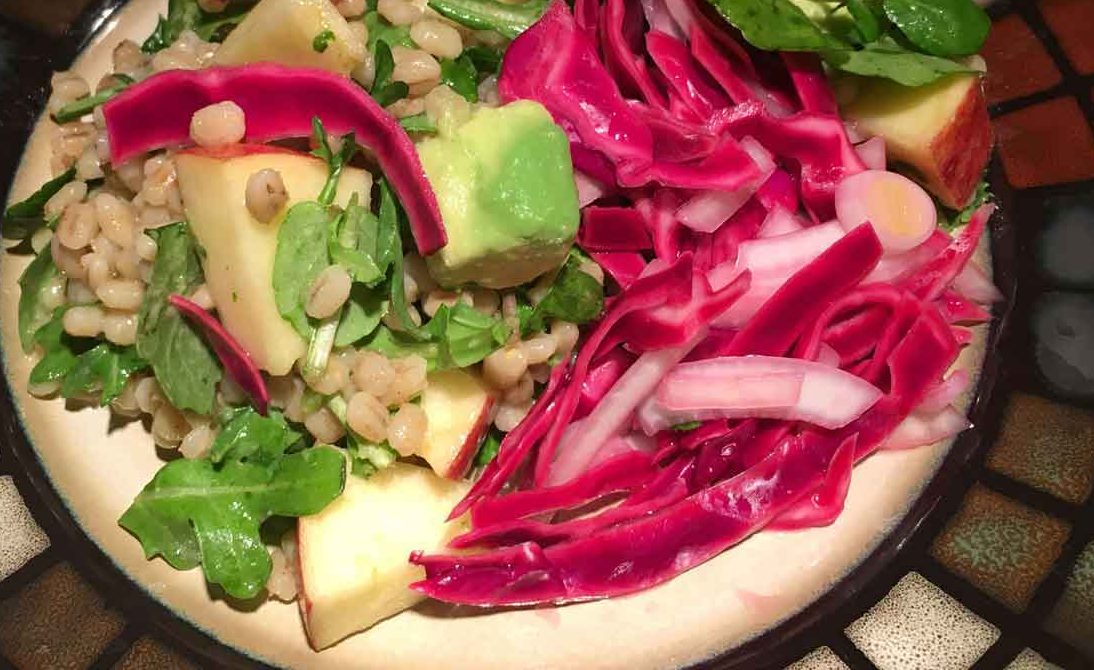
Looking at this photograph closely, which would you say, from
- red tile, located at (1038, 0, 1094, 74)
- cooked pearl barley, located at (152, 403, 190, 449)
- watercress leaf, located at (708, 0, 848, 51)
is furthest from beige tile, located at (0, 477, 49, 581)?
red tile, located at (1038, 0, 1094, 74)

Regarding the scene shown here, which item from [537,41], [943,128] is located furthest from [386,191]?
[943,128]

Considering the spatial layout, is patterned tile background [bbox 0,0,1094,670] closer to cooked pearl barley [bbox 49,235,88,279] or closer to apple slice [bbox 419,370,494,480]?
cooked pearl barley [bbox 49,235,88,279]

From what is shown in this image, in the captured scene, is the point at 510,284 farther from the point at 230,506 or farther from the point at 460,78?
the point at 230,506

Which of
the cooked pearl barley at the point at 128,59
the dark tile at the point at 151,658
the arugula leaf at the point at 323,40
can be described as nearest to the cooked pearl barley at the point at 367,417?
the dark tile at the point at 151,658

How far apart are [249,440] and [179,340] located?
0.21 metres

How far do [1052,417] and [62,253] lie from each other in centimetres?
185

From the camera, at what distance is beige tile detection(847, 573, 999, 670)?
171 centimetres

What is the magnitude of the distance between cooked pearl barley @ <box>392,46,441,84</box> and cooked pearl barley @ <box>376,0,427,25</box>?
0.37 ft

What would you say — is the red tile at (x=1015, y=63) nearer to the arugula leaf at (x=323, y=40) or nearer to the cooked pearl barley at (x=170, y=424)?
the arugula leaf at (x=323, y=40)

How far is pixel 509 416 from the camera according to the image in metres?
1.89

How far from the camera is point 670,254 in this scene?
191cm

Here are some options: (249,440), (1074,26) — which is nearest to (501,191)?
(249,440)

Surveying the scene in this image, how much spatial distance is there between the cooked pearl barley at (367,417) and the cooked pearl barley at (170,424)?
0.38m

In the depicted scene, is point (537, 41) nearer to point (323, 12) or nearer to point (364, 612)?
point (323, 12)
